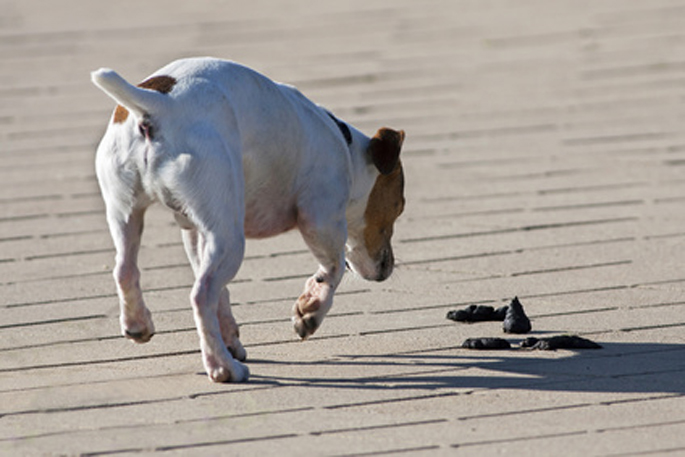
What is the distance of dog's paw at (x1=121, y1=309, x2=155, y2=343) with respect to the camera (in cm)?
374

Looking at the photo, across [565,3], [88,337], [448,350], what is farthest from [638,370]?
[565,3]

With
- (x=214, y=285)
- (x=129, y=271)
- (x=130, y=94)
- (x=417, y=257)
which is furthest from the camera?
(x=417, y=257)

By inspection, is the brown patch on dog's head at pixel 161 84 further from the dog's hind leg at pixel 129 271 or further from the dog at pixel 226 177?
the dog's hind leg at pixel 129 271

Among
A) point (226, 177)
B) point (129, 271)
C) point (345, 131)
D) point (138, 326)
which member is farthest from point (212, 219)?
point (345, 131)

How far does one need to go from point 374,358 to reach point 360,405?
1.53 ft

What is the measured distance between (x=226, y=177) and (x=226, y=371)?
0.54 meters

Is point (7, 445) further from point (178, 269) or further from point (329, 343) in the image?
point (178, 269)

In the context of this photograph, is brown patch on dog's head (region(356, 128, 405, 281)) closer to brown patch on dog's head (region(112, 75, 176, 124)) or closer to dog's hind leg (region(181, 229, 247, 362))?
dog's hind leg (region(181, 229, 247, 362))

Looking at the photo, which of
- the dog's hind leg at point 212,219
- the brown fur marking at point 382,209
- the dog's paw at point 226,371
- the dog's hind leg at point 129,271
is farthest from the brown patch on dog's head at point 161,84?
the brown fur marking at point 382,209

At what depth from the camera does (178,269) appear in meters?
4.94

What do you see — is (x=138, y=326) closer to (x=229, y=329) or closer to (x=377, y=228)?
(x=229, y=329)

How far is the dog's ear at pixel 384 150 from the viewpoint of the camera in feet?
13.4

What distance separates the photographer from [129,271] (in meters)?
3.66

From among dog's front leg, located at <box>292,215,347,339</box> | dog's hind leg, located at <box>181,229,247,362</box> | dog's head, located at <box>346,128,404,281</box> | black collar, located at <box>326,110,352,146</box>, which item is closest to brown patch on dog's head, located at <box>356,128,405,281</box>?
dog's head, located at <box>346,128,404,281</box>
